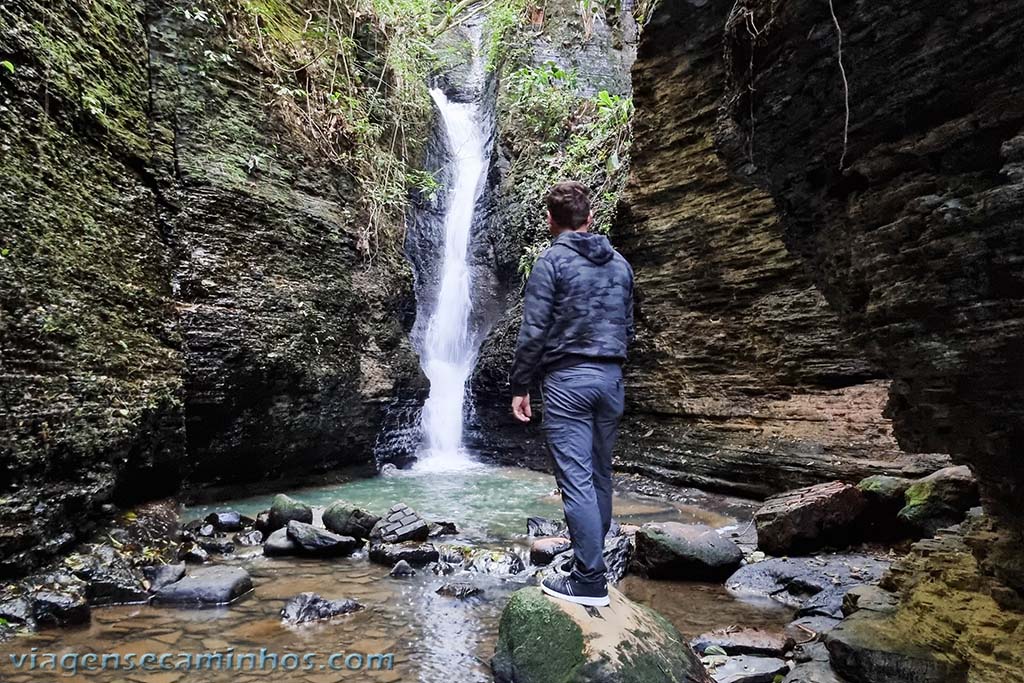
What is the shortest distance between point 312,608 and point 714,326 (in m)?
6.09

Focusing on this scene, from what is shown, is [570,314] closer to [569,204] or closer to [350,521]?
[569,204]

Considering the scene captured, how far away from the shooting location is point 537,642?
272 cm

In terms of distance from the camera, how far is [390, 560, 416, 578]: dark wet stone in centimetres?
457

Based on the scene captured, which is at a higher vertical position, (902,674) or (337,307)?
(337,307)

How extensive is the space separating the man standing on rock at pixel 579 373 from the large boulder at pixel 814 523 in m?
2.43

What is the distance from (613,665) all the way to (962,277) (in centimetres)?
199

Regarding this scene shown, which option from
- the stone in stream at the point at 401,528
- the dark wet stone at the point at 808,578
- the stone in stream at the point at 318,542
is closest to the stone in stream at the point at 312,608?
the stone in stream at the point at 318,542

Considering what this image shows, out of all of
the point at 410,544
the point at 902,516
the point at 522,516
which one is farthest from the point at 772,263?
the point at 410,544

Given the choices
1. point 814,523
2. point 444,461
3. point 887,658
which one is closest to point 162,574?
point 887,658

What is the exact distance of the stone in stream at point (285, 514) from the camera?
573 centimetres

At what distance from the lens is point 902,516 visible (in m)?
4.45

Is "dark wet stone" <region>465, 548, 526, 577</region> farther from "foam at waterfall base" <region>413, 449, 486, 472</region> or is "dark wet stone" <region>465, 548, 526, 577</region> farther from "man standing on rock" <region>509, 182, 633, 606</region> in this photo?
"foam at waterfall base" <region>413, 449, 486, 472</region>

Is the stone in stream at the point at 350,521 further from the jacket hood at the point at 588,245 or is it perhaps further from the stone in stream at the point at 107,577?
the jacket hood at the point at 588,245

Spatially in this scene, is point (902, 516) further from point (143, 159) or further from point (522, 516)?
point (143, 159)
